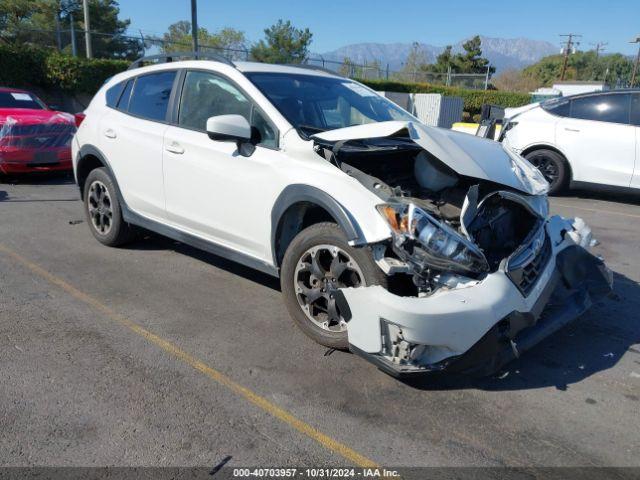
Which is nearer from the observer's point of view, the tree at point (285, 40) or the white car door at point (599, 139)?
the white car door at point (599, 139)

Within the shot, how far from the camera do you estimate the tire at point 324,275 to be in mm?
3170

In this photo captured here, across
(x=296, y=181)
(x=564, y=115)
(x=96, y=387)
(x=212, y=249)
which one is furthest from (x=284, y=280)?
(x=564, y=115)

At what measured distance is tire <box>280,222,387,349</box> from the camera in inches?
125

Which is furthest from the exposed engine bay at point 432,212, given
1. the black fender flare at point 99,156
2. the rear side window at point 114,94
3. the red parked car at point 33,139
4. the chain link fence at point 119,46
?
the chain link fence at point 119,46

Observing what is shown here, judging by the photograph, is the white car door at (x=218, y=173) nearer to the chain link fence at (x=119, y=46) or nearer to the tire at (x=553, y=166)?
the tire at (x=553, y=166)

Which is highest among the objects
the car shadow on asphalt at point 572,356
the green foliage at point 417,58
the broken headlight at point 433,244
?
the green foliage at point 417,58

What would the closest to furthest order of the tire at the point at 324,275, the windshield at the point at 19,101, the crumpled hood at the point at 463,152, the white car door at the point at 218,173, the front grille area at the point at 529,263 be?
the front grille area at the point at 529,263, the tire at the point at 324,275, the crumpled hood at the point at 463,152, the white car door at the point at 218,173, the windshield at the point at 19,101

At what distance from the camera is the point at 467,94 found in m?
35.5

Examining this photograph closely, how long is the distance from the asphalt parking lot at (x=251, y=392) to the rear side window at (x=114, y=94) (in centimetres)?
182

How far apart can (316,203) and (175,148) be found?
1.62m

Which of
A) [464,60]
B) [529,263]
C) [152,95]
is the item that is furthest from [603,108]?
[464,60]

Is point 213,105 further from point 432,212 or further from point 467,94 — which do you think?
point 467,94

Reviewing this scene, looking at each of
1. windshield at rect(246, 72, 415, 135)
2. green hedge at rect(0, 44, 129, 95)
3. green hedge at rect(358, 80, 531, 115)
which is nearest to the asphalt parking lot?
windshield at rect(246, 72, 415, 135)

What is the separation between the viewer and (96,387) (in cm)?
305
